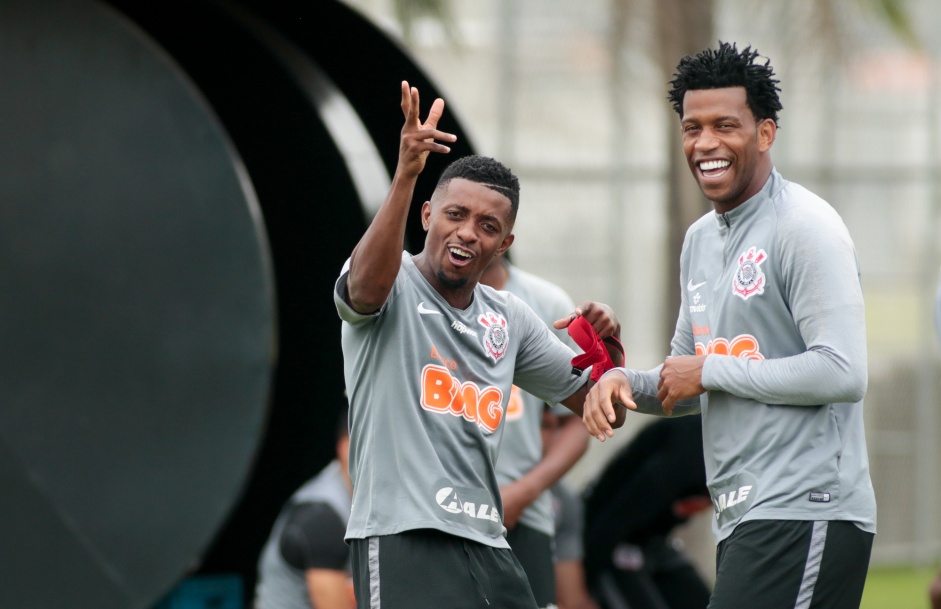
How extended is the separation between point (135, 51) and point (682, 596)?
4441 millimetres

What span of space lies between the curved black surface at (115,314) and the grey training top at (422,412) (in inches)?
99.0

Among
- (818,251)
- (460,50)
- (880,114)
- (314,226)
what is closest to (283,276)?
(314,226)

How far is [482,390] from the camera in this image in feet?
12.6

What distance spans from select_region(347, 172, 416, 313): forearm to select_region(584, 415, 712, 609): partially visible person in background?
4355 mm

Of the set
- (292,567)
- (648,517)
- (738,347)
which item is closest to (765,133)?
(738,347)

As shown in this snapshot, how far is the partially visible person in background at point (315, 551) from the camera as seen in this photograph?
5.95 m

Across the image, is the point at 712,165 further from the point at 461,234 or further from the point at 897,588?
the point at 897,588

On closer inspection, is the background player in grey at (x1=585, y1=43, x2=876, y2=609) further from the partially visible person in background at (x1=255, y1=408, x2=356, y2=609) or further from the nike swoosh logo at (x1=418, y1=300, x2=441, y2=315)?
the partially visible person in background at (x1=255, y1=408, x2=356, y2=609)

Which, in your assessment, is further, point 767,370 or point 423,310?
point 423,310

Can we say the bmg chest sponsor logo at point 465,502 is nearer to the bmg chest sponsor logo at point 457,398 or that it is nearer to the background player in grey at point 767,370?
the bmg chest sponsor logo at point 457,398

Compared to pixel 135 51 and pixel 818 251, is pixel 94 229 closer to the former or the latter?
pixel 135 51

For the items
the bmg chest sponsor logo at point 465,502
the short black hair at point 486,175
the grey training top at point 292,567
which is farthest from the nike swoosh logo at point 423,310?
the grey training top at point 292,567

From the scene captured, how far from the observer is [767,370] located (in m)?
3.61

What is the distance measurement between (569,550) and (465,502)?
432cm
